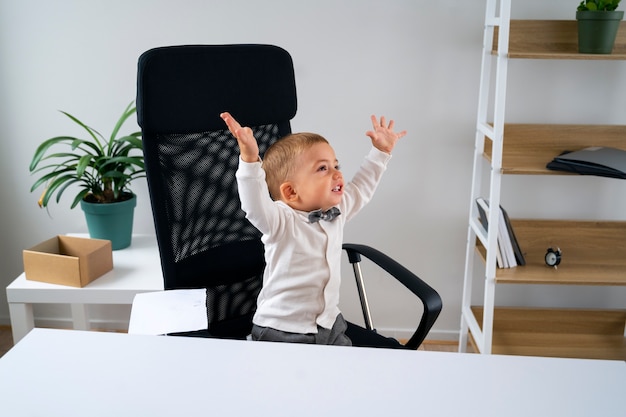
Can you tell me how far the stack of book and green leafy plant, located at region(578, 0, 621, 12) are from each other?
2.47 ft

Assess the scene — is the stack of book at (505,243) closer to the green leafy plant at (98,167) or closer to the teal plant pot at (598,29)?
the teal plant pot at (598,29)

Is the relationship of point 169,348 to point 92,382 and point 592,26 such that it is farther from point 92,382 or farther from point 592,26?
point 592,26

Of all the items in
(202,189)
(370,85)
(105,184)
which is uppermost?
(370,85)

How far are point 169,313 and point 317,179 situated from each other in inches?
19.2

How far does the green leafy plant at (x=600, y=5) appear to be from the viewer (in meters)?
2.12

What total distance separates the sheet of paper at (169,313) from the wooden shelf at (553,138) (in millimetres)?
1509

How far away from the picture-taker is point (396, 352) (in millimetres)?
1096

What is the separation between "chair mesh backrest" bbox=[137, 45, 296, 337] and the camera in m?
1.50

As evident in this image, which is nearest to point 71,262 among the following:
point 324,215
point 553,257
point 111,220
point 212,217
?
point 111,220

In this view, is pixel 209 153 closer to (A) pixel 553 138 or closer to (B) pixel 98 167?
(B) pixel 98 167

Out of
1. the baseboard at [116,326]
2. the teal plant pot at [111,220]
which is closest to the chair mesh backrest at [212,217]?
the teal plant pot at [111,220]

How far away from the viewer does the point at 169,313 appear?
47.8 inches

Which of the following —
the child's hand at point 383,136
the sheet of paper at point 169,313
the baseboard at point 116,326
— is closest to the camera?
the sheet of paper at point 169,313

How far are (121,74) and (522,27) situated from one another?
1.57 meters
